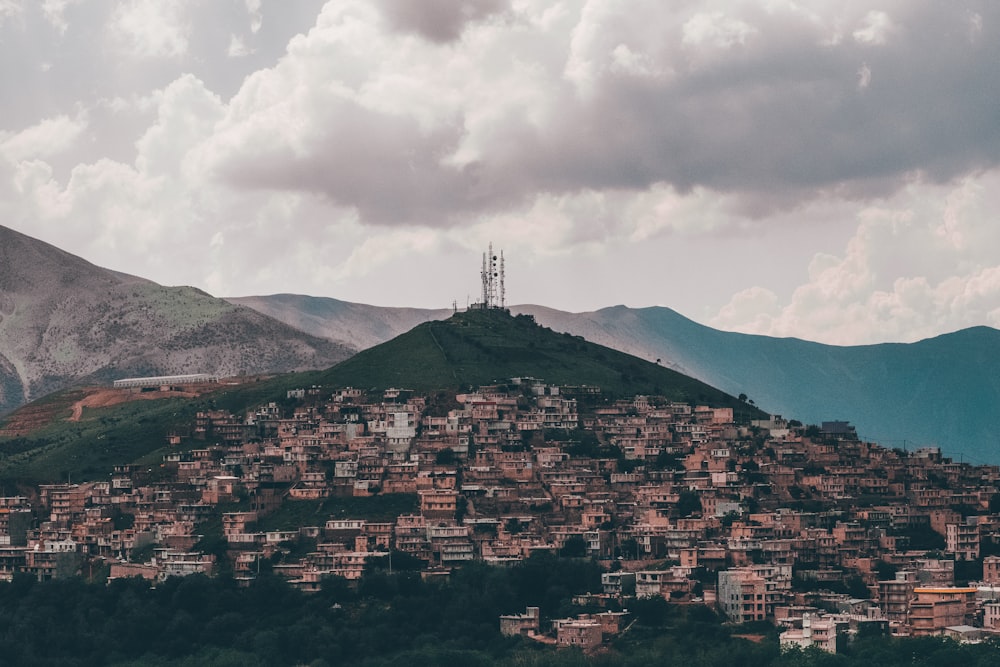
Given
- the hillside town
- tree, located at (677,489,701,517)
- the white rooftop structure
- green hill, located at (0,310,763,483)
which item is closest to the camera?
the hillside town

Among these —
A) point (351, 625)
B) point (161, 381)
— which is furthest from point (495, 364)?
point (351, 625)

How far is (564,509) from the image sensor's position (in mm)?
131750

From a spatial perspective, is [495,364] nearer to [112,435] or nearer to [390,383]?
[390,383]

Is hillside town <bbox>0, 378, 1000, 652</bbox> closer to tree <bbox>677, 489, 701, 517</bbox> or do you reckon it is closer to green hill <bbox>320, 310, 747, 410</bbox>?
tree <bbox>677, 489, 701, 517</bbox>

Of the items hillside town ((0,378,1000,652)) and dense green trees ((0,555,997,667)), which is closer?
dense green trees ((0,555,997,667))

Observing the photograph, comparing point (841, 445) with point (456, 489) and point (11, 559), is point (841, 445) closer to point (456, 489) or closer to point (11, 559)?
point (456, 489)

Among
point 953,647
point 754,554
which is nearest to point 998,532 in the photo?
point 754,554

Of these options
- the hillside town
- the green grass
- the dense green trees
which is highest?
the green grass

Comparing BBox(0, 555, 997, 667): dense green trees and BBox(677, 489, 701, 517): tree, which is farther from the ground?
BBox(677, 489, 701, 517): tree

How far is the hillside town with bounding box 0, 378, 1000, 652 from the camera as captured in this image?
376 feet

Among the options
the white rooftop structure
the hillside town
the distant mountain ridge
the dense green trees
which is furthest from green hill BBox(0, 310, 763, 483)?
the dense green trees

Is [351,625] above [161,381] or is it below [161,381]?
below

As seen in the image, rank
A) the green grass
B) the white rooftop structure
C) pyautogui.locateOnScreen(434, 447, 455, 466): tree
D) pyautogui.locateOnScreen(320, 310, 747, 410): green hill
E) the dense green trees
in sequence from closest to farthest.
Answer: the dense green trees → pyautogui.locateOnScreen(434, 447, 455, 466): tree → the green grass → pyautogui.locateOnScreen(320, 310, 747, 410): green hill → the white rooftop structure

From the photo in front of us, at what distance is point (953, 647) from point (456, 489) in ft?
128
